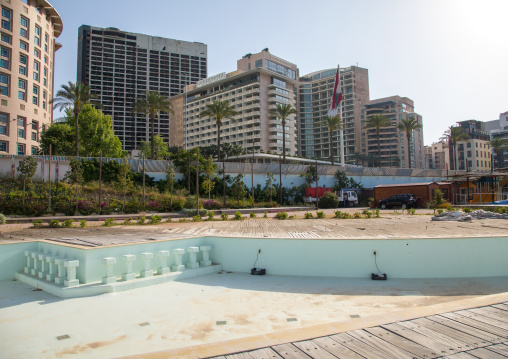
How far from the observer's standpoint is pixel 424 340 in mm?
3705

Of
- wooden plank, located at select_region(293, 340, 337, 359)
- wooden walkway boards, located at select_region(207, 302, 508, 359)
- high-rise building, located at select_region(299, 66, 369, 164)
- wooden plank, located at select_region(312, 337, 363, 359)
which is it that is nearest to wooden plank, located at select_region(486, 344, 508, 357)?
wooden walkway boards, located at select_region(207, 302, 508, 359)

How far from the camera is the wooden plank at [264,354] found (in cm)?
336

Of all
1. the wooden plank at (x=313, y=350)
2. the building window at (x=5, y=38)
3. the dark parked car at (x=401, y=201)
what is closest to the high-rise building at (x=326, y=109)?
the dark parked car at (x=401, y=201)

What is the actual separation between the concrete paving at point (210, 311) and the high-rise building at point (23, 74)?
5770cm

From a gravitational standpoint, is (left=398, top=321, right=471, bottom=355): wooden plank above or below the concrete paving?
above

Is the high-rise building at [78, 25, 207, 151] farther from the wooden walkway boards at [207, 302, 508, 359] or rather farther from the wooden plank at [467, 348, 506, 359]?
the wooden plank at [467, 348, 506, 359]

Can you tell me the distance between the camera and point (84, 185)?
31453 millimetres

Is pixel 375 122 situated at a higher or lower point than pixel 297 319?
higher

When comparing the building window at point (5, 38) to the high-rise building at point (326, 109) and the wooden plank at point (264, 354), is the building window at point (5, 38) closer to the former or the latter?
the wooden plank at point (264, 354)

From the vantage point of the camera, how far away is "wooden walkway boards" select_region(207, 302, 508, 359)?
340 centimetres

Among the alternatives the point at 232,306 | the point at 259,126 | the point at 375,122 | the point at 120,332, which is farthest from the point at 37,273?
the point at 259,126

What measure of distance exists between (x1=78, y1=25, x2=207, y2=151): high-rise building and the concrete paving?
117316 millimetres

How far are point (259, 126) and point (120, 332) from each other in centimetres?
9574

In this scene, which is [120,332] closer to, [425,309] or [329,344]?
[329,344]
